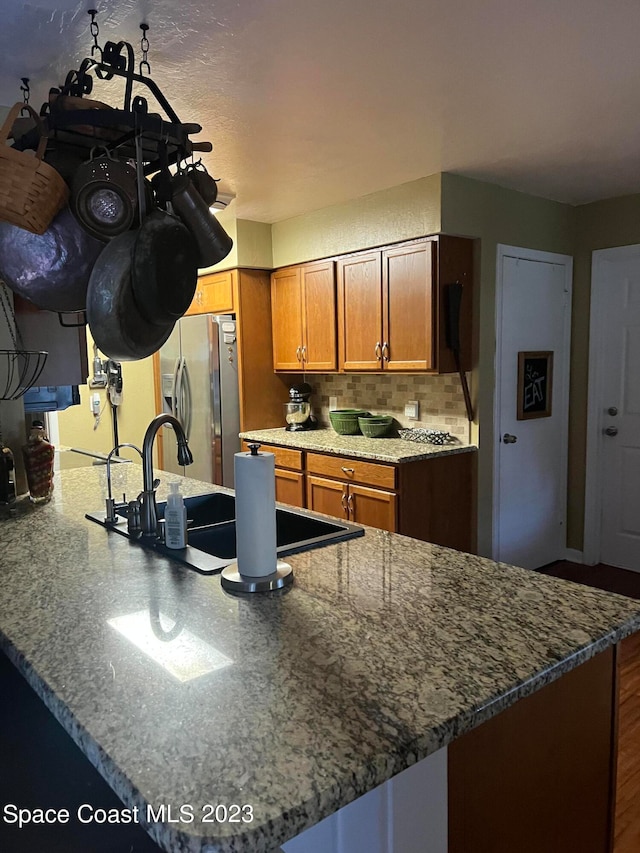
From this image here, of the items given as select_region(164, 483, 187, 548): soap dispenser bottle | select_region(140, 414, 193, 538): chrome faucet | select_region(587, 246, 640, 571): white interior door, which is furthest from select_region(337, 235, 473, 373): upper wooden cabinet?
select_region(164, 483, 187, 548): soap dispenser bottle

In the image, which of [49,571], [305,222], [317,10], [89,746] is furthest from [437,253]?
[89,746]

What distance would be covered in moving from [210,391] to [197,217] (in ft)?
9.79

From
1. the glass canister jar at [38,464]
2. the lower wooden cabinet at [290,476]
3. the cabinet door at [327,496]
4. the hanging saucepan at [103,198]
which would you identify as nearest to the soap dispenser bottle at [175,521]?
the hanging saucepan at [103,198]

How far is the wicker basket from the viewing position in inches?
52.4

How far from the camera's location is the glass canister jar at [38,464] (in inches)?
88.4

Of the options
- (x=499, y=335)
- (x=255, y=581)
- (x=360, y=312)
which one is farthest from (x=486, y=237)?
(x=255, y=581)

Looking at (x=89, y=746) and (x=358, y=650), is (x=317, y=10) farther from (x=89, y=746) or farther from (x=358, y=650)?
(x=89, y=746)

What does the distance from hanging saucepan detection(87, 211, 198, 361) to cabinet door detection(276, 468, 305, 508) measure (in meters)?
2.63

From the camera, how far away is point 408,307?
3590 mm

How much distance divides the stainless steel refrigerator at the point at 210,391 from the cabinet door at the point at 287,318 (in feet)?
1.04

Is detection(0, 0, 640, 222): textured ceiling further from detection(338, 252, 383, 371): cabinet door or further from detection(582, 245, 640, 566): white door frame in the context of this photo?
detection(582, 245, 640, 566): white door frame

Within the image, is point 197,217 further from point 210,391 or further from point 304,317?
point 210,391

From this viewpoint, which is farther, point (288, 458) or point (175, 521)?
point (288, 458)

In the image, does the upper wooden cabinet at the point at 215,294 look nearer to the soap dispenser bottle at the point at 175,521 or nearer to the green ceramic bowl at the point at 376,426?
the green ceramic bowl at the point at 376,426
